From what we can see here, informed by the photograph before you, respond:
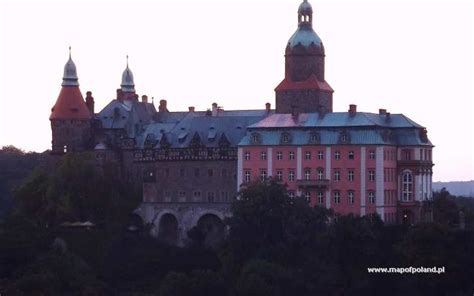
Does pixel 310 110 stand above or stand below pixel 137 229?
above

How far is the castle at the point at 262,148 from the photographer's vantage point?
113 meters

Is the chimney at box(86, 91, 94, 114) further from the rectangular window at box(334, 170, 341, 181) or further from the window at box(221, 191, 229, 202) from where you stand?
the rectangular window at box(334, 170, 341, 181)

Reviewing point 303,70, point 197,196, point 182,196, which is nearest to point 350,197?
point 303,70

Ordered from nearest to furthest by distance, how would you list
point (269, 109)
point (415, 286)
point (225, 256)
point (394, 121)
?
point (415, 286) < point (225, 256) < point (394, 121) < point (269, 109)

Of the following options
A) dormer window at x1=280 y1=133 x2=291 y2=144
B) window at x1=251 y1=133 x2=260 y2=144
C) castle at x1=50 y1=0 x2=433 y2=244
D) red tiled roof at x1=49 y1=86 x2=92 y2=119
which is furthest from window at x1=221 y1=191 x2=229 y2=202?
red tiled roof at x1=49 y1=86 x2=92 y2=119

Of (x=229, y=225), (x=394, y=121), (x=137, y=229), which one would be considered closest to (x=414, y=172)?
(x=394, y=121)

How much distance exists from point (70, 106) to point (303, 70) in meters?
17.8

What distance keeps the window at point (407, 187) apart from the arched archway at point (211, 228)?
1315cm

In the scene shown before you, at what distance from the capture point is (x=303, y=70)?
121 m

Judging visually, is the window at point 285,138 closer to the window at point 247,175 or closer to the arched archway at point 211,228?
the window at point 247,175

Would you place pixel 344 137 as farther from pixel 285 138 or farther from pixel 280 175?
pixel 280 175

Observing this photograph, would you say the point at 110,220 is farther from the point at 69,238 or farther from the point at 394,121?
the point at 394,121

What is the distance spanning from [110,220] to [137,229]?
8.59ft

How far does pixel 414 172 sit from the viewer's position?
373 feet
